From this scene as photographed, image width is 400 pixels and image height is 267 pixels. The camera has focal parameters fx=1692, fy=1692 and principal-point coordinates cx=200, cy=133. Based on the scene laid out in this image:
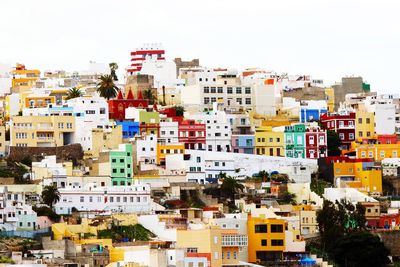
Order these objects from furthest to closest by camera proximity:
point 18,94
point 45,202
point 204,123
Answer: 1. point 18,94
2. point 204,123
3. point 45,202

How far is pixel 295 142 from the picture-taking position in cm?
8206

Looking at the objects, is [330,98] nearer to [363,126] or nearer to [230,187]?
[363,126]

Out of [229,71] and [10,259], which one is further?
[229,71]

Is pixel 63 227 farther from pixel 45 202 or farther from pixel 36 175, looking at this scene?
pixel 36 175

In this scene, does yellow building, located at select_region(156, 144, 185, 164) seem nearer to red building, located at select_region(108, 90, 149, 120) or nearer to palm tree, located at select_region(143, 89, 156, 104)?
red building, located at select_region(108, 90, 149, 120)

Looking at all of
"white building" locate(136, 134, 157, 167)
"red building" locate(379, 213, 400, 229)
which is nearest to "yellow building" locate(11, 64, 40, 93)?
"white building" locate(136, 134, 157, 167)

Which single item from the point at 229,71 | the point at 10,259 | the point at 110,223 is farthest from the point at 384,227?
the point at 229,71

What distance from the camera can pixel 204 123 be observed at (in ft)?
267

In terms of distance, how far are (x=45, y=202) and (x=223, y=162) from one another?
11.5 m

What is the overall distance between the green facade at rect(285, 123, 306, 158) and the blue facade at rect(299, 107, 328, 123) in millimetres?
5920

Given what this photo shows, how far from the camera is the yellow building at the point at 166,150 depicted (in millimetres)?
77312

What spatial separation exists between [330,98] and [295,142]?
16.8m

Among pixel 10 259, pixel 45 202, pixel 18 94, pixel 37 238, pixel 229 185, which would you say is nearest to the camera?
pixel 10 259

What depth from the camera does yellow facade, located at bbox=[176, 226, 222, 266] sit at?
199ft
